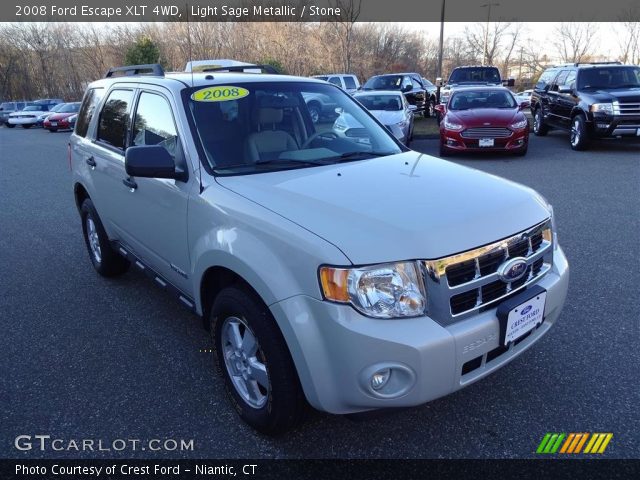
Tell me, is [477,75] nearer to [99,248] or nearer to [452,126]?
[452,126]

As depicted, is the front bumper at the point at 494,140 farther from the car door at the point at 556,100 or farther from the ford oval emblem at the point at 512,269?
the ford oval emblem at the point at 512,269

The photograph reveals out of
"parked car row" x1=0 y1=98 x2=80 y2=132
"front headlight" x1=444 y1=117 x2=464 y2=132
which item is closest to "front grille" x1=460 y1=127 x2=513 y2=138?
"front headlight" x1=444 y1=117 x2=464 y2=132

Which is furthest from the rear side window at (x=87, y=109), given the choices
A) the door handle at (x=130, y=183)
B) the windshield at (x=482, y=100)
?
the windshield at (x=482, y=100)

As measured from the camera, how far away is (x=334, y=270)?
204 cm

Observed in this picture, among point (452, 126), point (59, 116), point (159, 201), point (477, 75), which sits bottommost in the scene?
point (59, 116)

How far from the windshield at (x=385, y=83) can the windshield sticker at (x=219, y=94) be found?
15561mm

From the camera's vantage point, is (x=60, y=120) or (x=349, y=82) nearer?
(x=349, y=82)

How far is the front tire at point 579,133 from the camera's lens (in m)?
11.2

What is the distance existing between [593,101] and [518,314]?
408 inches

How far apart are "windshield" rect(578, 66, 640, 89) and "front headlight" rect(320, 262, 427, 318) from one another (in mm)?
11659

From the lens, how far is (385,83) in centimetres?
1852

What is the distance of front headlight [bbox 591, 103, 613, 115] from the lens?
10.4m

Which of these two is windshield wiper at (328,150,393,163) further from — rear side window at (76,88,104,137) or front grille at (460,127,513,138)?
front grille at (460,127,513,138)

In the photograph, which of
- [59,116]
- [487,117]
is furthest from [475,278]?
[59,116]
